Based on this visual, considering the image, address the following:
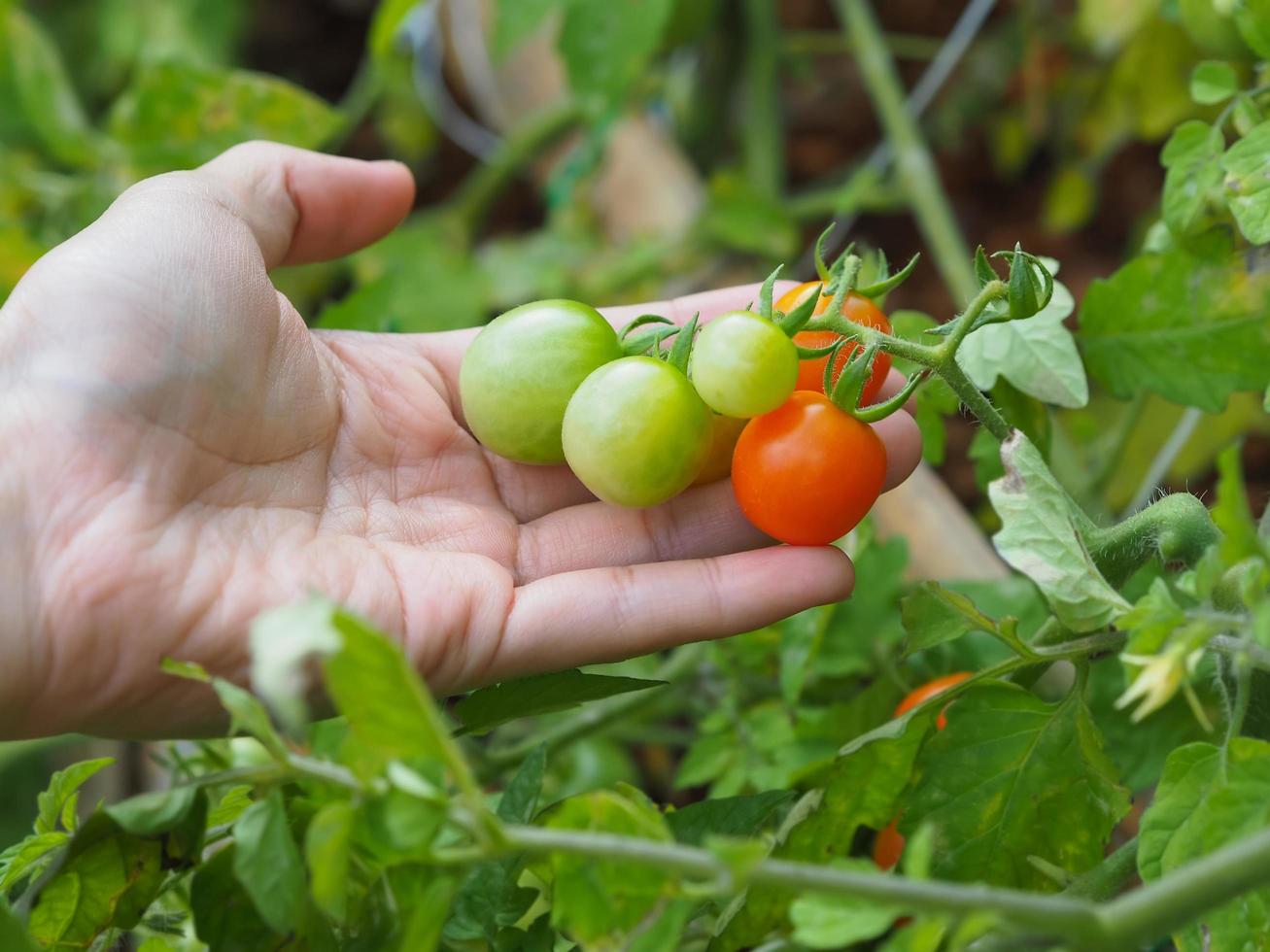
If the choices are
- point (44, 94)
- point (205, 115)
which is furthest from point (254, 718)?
point (44, 94)

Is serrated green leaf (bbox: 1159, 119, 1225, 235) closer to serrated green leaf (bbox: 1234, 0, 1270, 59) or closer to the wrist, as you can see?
serrated green leaf (bbox: 1234, 0, 1270, 59)

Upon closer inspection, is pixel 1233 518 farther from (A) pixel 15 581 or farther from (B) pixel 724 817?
(A) pixel 15 581

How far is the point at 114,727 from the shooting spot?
32.5 inches

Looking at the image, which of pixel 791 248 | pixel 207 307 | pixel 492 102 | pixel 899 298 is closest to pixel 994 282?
pixel 207 307

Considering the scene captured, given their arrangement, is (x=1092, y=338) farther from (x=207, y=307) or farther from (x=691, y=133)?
(x=691, y=133)

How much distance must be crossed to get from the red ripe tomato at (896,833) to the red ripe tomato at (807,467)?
19cm

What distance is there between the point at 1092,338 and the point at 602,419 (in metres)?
0.45

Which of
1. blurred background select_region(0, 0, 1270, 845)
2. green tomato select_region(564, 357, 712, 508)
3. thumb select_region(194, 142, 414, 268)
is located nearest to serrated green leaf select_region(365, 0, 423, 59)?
blurred background select_region(0, 0, 1270, 845)

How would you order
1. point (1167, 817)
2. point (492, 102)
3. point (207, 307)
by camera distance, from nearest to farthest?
1. point (1167, 817)
2. point (207, 307)
3. point (492, 102)

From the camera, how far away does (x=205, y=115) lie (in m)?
1.57

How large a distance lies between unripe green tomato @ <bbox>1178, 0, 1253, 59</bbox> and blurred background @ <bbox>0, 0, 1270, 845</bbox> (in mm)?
318

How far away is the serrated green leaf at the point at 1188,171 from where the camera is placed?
3.06 ft

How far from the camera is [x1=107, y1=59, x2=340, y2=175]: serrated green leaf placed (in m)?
1.53

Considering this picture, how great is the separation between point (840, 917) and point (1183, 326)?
618mm
